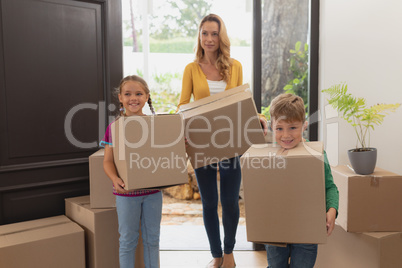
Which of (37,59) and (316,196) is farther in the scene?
(37,59)

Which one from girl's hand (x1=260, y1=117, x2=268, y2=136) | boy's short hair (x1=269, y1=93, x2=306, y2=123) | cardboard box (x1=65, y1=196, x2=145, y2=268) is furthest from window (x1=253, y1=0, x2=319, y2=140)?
cardboard box (x1=65, y1=196, x2=145, y2=268)

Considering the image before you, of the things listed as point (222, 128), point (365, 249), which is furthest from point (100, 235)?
point (365, 249)

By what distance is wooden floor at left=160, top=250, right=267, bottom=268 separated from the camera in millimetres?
2148

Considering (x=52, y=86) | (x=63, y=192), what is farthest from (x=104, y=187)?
(x=52, y=86)

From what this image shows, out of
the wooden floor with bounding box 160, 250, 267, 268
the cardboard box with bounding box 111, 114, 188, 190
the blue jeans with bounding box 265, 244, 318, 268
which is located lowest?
the wooden floor with bounding box 160, 250, 267, 268

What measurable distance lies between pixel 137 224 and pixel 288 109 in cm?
83

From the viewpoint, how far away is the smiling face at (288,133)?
50.0 inches

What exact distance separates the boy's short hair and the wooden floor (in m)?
1.16

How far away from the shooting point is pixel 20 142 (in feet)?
6.23

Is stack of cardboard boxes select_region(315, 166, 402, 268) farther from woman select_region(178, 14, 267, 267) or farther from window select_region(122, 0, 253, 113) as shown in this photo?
window select_region(122, 0, 253, 113)

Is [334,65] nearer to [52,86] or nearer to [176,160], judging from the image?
[176,160]

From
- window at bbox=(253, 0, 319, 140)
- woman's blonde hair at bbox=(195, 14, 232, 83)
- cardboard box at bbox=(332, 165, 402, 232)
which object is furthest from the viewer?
window at bbox=(253, 0, 319, 140)

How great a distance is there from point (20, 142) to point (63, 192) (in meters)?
0.37

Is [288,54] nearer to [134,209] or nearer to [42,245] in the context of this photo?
[134,209]
